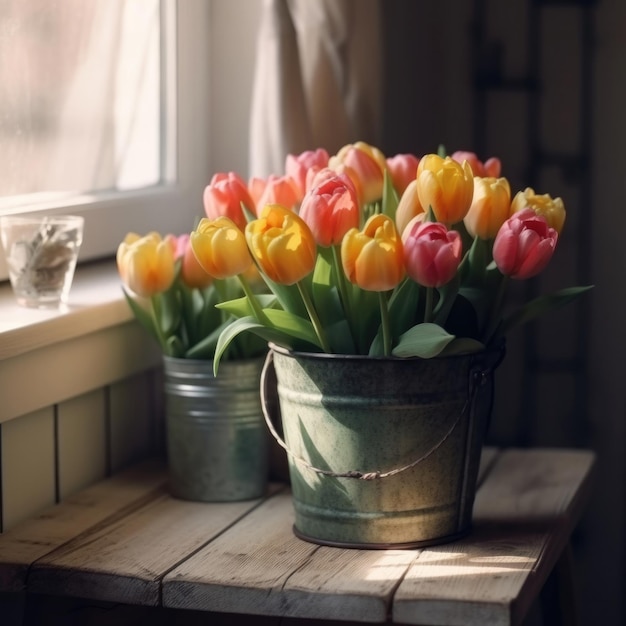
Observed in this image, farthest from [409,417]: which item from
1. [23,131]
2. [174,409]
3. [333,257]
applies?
[23,131]

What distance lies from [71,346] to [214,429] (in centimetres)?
17

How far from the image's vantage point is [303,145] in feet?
4.69

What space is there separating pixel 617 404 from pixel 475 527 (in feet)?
3.33

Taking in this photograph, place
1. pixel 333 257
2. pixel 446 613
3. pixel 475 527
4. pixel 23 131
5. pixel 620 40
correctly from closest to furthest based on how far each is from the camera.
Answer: pixel 446 613 → pixel 333 257 → pixel 475 527 → pixel 23 131 → pixel 620 40

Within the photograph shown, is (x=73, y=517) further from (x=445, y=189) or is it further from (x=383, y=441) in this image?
(x=445, y=189)

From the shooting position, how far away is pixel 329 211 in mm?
1026

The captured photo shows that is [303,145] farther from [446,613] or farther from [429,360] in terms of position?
[446,613]

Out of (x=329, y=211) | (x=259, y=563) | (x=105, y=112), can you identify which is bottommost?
(x=259, y=563)

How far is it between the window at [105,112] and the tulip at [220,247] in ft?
1.16

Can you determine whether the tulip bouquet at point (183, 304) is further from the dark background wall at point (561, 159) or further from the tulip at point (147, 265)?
the dark background wall at point (561, 159)

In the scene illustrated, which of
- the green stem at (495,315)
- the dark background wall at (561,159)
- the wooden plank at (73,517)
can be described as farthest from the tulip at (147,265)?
the dark background wall at (561,159)

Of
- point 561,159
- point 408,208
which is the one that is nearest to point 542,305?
point 408,208

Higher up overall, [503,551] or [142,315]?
[142,315]

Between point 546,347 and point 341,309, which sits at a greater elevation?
point 341,309
